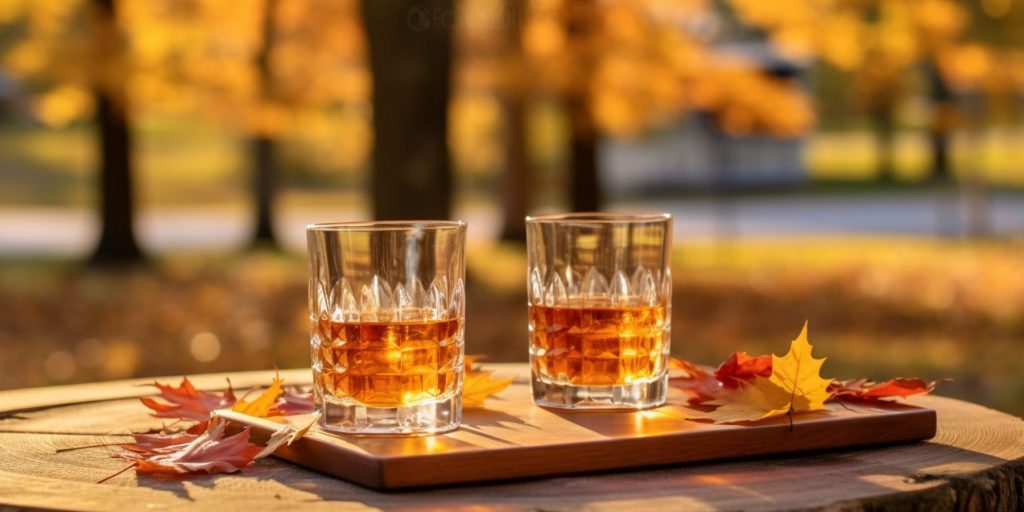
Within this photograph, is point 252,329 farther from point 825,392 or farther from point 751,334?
point 825,392

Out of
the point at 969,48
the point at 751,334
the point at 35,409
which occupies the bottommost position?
the point at 751,334

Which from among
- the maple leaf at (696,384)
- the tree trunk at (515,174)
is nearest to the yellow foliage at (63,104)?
the tree trunk at (515,174)

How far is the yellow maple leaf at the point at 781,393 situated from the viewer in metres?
1.98

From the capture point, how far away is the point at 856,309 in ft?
34.4

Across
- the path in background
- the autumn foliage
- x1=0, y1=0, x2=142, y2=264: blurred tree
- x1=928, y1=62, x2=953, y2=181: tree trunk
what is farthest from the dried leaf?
x1=928, y1=62, x2=953, y2=181: tree trunk

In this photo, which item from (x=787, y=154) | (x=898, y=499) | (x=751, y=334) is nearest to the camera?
(x=898, y=499)

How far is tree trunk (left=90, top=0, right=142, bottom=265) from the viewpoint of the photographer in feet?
44.6

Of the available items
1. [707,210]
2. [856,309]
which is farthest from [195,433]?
[707,210]

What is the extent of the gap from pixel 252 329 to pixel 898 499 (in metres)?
8.46

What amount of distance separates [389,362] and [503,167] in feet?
54.3

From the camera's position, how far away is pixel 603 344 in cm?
215

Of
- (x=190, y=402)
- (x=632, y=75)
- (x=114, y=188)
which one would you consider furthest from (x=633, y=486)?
(x=114, y=188)

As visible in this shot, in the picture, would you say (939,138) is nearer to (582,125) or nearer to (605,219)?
(582,125)

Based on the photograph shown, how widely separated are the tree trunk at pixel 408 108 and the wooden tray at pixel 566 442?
257 inches
